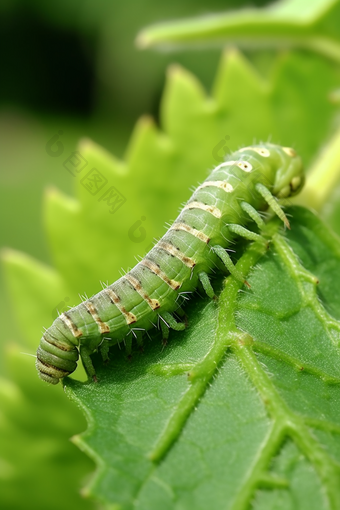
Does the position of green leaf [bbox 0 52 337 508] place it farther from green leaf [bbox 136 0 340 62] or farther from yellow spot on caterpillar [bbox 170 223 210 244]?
yellow spot on caterpillar [bbox 170 223 210 244]

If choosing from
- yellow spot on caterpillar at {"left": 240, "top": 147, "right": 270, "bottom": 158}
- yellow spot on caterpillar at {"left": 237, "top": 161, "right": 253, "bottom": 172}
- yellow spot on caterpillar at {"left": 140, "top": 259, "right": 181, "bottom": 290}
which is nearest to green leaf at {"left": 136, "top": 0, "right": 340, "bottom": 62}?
yellow spot on caterpillar at {"left": 240, "top": 147, "right": 270, "bottom": 158}

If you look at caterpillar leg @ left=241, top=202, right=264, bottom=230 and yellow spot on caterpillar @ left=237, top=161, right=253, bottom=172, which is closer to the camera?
caterpillar leg @ left=241, top=202, right=264, bottom=230

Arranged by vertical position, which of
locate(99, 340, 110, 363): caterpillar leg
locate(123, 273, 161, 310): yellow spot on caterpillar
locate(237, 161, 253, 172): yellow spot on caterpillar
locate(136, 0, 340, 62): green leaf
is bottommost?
locate(99, 340, 110, 363): caterpillar leg

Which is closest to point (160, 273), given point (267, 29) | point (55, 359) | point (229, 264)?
point (229, 264)

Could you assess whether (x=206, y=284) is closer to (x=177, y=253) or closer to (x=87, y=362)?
(x=177, y=253)

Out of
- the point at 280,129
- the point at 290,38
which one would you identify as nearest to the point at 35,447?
the point at 280,129

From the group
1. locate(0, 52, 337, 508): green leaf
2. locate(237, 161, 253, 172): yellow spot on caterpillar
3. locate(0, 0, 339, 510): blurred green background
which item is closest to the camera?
locate(237, 161, 253, 172): yellow spot on caterpillar
